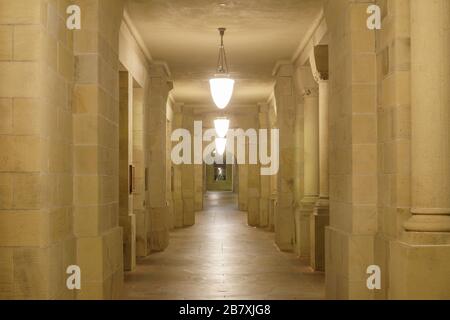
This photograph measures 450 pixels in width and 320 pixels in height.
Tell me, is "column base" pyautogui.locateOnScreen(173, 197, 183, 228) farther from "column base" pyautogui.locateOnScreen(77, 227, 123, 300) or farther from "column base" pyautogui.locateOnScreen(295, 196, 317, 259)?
"column base" pyautogui.locateOnScreen(77, 227, 123, 300)

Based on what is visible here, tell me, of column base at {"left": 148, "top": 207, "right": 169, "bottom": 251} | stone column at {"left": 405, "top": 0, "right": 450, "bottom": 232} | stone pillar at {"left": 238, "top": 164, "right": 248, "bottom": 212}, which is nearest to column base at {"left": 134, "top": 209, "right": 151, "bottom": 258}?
column base at {"left": 148, "top": 207, "right": 169, "bottom": 251}

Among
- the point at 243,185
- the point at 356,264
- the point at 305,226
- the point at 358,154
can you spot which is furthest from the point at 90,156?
the point at 243,185

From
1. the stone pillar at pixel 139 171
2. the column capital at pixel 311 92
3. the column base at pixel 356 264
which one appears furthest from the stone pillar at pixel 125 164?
the column base at pixel 356 264

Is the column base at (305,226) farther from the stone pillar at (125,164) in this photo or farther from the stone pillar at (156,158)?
the stone pillar at (125,164)

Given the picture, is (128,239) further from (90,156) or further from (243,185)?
(243,185)

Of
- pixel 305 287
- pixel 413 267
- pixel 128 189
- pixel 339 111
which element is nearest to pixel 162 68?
pixel 128 189

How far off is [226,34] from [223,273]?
3698mm

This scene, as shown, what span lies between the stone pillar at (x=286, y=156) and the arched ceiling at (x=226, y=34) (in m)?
0.46

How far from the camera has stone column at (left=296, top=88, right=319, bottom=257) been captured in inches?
407

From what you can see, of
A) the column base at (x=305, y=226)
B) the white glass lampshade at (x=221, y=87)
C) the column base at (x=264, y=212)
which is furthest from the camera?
the column base at (x=264, y=212)

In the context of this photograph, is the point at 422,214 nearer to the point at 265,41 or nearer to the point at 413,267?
the point at 413,267

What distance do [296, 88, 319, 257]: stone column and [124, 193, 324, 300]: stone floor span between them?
0.43 meters

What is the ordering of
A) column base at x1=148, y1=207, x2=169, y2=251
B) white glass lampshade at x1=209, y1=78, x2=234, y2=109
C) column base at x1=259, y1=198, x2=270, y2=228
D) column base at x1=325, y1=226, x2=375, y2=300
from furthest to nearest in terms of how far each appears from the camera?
column base at x1=259, y1=198, x2=270, y2=228 < column base at x1=148, y1=207, x2=169, y2=251 < white glass lampshade at x1=209, y1=78, x2=234, y2=109 < column base at x1=325, y1=226, x2=375, y2=300

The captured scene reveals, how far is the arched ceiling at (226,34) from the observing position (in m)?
7.78
